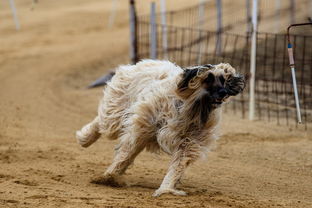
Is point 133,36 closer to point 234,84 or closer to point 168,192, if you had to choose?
Result: point 234,84

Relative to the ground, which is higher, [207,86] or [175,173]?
[207,86]

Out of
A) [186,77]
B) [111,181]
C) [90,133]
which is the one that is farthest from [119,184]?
[186,77]

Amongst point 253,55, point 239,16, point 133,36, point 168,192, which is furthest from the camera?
point 239,16

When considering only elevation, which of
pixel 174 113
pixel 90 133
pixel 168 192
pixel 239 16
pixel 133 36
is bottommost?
pixel 239 16

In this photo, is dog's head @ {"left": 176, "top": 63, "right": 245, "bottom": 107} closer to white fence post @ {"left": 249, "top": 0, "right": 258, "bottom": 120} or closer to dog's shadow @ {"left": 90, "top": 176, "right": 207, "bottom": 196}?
dog's shadow @ {"left": 90, "top": 176, "right": 207, "bottom": 196}

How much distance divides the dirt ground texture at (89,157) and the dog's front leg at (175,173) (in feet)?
0.37

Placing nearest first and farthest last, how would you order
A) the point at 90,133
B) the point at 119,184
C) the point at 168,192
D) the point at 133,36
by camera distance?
the point at 168,192, the point at 119,184, the point at 90,133, the point at 133,36

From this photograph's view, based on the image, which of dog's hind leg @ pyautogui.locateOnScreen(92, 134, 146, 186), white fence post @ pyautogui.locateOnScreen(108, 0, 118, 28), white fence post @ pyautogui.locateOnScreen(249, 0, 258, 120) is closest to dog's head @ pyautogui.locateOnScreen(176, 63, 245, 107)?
dog's hind leg @ pyautogui.locateOnScreen(92, 134, 146, 186)

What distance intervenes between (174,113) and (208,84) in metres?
0.41

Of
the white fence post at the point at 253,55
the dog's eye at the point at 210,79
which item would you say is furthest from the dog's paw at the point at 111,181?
the white fence post at the point at 253,55

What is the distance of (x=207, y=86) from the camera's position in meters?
5.34

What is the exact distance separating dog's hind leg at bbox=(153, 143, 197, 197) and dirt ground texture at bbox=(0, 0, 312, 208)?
0.12 metres

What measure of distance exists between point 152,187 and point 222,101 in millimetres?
1068

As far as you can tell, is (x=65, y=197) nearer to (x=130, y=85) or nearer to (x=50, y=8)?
(x=130, y=85)
